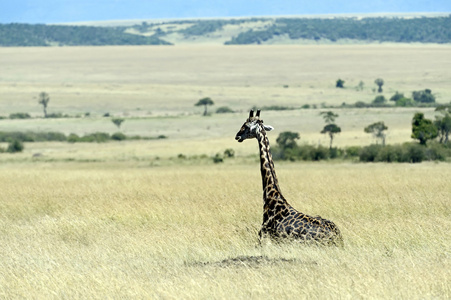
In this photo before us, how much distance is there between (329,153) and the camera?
1417 inches

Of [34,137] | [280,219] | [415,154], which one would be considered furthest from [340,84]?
[280,219]

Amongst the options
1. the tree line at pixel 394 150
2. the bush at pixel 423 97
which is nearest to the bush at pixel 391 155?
the tree line at pixel 394 150

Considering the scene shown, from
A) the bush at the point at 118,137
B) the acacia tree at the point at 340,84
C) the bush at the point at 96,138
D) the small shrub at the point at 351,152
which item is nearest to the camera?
the small shrub at the point at 351,152

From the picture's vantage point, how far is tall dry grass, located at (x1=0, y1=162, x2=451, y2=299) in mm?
7559

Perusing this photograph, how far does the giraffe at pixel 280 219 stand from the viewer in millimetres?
9414

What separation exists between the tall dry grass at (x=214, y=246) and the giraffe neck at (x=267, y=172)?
0.68 metres

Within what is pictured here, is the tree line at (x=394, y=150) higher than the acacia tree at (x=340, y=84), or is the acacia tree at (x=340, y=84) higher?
the tree line at (x=394, y=150)

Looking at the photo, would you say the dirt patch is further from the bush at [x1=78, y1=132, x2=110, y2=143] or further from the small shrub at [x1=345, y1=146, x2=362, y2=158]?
the bush at [x1=78, y1=132, x2=110, y2=143]

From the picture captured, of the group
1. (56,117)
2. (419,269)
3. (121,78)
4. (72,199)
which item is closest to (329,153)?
(72,199)

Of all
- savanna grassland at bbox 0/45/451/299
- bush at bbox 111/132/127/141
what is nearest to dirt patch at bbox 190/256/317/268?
savanna grassland at bbox 0/45/451/299

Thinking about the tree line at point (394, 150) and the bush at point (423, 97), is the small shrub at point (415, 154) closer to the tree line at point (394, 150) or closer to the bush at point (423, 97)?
the tree line at point (394, 150)

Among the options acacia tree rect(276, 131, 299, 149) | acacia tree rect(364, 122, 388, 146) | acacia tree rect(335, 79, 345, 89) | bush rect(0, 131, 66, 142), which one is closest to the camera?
acacia tree rect(276, 131, 299, 149)

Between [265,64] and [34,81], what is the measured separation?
45494 millimetres

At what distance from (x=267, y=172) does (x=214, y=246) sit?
1150 millimetres
